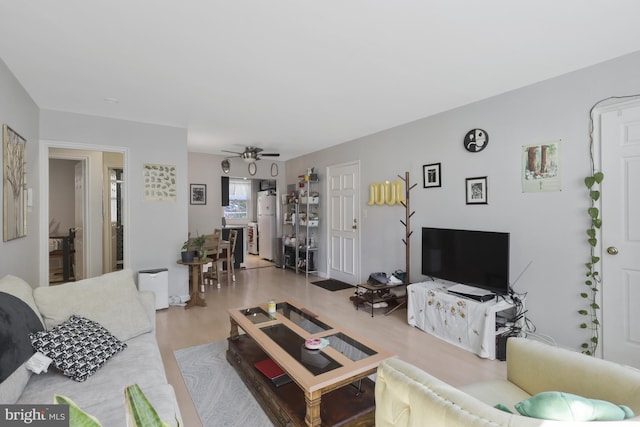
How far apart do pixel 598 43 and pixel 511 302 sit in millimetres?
2186

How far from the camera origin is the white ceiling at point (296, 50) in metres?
1.84

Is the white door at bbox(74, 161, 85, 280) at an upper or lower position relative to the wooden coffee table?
upper

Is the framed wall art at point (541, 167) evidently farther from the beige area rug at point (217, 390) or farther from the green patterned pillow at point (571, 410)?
the beige area rug at point (217, 390)

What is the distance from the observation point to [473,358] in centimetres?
281

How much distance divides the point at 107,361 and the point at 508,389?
7.30 feet

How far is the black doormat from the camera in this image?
5.22 metres

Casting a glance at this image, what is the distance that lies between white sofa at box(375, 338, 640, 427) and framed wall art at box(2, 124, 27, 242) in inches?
117

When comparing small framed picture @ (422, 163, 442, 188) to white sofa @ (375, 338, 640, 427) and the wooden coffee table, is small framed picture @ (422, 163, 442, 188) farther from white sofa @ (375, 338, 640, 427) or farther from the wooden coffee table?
white sofa @ (375, 338, 640, 427)

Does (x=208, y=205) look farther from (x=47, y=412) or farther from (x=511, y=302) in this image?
(x=47, y=412)

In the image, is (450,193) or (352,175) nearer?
(450,193)

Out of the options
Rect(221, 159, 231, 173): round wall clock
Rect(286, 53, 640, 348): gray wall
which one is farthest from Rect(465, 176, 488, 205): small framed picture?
Rect(221, 159, 231, 173): round wall clock

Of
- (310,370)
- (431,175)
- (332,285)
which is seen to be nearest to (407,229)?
(431,175)

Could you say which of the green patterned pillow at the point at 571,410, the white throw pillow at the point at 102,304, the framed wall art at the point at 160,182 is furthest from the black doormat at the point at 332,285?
the green patterned pillow at the point at 571,410

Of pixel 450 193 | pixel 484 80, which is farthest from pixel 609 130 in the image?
pixel 450 193
